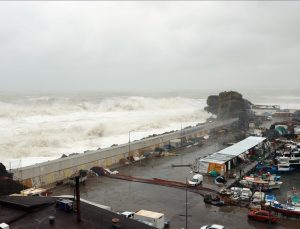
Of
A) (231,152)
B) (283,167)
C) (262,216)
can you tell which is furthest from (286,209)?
(231,152)

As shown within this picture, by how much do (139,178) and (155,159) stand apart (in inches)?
231

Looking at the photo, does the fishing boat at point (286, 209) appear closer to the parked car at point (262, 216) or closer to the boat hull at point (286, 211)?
the boat hull at point (286, 211)

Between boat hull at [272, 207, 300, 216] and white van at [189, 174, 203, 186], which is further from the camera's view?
white van at [189, 174, 203, 186]

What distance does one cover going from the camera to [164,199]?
59.9 ft

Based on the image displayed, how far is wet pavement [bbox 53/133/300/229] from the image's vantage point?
1523 cm

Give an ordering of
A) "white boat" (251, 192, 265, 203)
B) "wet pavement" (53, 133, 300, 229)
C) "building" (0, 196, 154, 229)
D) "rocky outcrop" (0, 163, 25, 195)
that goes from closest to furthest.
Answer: "building" (0, 196, 154, 229), "wet pavement" (53, 133, 300, 229), "rocky outcrop" (0, 163, 25, 195), "white boat" (251, 192, 265, 203)

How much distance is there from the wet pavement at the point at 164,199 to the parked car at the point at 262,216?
23cm

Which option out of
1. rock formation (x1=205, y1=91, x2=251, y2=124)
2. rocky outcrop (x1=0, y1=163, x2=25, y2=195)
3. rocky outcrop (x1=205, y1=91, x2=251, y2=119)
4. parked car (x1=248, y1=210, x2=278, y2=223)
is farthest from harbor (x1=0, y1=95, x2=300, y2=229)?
rocky outcrop (x1=205, y1=91, x2=251, y2=119)

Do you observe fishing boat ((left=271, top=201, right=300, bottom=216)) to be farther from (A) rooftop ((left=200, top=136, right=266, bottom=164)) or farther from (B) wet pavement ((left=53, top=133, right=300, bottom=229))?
(A) rooftop ((left=200, top=136, right=266, bottom=164))

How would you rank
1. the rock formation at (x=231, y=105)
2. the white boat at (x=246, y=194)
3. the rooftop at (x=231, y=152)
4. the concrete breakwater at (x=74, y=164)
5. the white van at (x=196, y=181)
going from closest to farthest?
the white boat at (x=246, y=194) < the concrete breakwater at (x=74, y=164) < the white van at (x=196, y=181) < the rooftop at (x=231, y=152) < the rock formation at (x=231, y=105)

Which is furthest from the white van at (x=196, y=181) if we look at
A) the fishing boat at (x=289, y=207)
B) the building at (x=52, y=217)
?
the building at (x=52, y=217)

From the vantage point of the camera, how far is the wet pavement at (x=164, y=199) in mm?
15234

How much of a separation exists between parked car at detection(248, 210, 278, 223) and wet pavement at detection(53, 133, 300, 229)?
0.23 meters

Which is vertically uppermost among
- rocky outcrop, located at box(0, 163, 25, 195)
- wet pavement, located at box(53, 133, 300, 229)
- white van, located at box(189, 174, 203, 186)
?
rocky outcrop, located at box(0, 163, 25, 195)
